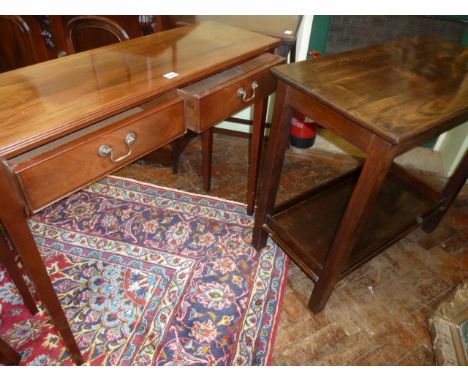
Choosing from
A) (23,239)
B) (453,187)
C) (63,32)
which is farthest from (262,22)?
(23,239)

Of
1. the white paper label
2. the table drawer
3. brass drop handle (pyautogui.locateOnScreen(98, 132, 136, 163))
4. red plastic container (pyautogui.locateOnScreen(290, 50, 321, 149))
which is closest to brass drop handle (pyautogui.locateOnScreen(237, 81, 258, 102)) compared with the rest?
the table drawer

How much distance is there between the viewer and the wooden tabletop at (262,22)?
4.68 feet

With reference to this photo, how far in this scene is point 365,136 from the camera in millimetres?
938

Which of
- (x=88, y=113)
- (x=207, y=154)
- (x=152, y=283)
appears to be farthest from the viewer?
(x=207, y=154)

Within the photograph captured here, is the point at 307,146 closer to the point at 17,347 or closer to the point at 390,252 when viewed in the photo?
the point at 390,252

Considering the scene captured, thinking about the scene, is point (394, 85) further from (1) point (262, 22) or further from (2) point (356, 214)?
(1) point (262, 22)

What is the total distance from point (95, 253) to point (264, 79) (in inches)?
41.0

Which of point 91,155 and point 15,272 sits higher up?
point 91,155

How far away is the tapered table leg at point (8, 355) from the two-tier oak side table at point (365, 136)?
38.5 inches

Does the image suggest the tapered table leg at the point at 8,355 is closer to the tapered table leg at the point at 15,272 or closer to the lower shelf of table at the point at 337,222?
the tapered table leg at the point at 15,272

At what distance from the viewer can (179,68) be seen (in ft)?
3.43

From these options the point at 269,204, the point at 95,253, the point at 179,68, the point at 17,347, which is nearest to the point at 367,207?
the point at 269,204

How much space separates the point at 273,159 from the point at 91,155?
26.3 inches

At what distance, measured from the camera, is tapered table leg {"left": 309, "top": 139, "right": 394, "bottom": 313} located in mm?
917
